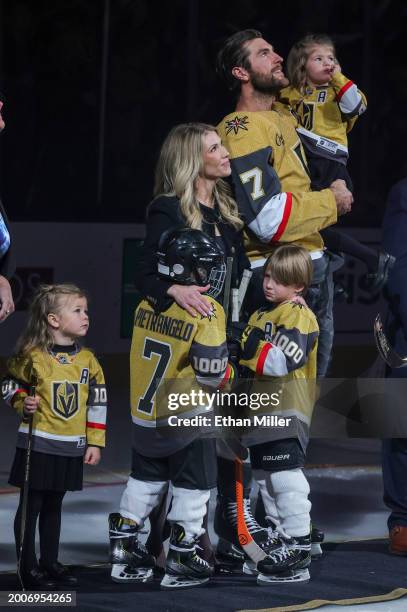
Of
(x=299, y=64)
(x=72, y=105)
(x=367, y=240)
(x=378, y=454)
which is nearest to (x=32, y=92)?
(x=72, y=105)

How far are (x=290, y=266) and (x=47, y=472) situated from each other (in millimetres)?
1211

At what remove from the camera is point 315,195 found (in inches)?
246

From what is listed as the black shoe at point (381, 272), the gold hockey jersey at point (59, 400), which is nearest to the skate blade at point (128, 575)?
the gold hockey jersey at point (59, 400)

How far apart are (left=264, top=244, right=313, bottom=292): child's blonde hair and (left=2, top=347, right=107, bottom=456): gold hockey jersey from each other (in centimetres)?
80

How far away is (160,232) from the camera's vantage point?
5988 millimetres

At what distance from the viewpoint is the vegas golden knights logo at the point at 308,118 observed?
267 inches

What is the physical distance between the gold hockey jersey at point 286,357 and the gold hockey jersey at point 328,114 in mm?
933

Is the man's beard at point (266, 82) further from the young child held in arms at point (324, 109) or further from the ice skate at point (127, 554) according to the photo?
the ice skate at point (127, 554)

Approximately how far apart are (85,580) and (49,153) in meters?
5.90

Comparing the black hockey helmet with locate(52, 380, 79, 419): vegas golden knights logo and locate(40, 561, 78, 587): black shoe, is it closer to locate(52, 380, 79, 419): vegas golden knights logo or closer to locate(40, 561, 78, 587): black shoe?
locate(52, 380, 79, 419): vegas golden knights logo

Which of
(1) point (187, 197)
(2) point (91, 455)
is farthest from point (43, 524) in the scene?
(1) point (187, 197)

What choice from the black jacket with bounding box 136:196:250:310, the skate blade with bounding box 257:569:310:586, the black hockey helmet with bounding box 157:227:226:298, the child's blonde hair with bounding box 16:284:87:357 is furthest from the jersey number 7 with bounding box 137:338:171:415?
the skate blade with bounding box 257:569:310:586

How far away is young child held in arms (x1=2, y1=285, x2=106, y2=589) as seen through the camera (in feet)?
19.2

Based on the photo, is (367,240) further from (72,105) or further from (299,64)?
(299,64)
